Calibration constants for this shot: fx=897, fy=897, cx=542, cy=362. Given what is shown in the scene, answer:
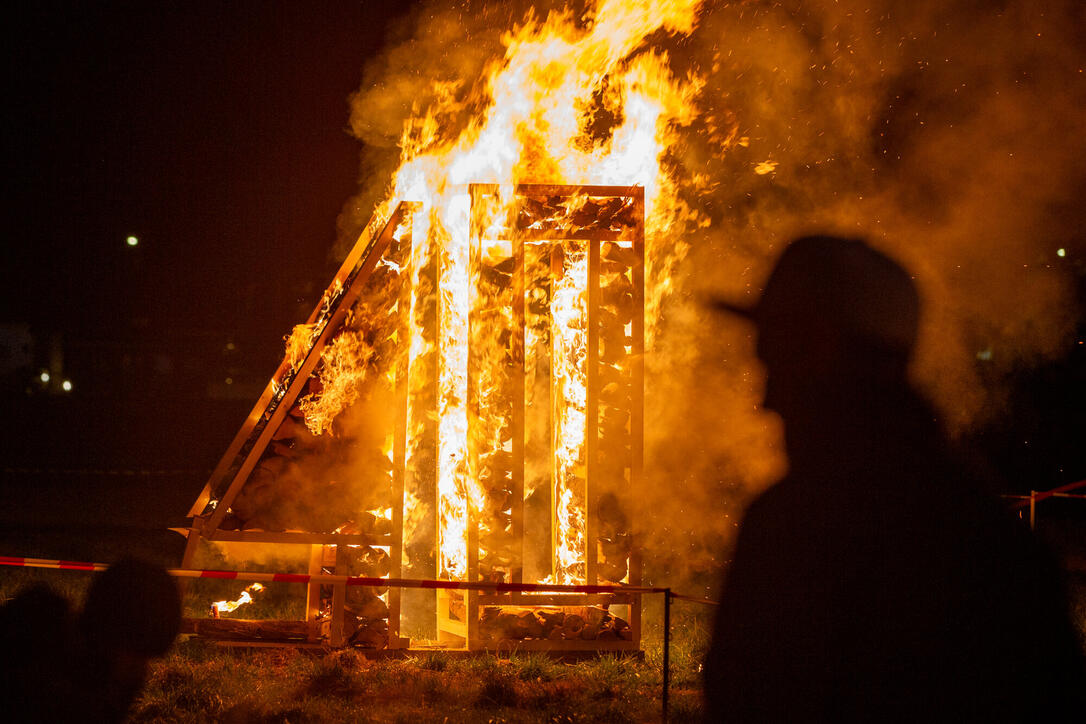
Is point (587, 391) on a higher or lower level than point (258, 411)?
higher

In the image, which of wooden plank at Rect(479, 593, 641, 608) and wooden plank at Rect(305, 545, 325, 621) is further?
wooden plank at Rect(305, 545, 325, 621)

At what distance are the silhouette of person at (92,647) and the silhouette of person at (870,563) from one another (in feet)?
6.65

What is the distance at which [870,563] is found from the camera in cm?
164

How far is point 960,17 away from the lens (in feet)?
27.9

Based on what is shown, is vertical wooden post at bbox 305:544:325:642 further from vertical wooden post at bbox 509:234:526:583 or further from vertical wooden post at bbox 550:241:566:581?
vertical wooden post at bbox 550:241:566:581

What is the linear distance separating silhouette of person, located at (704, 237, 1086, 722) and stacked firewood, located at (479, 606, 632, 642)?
19.2 feet

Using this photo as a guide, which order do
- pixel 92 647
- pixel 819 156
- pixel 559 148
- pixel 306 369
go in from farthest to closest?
1. pixel 819 156
2. pixel 559 148
3. pixel 306 369
4. pixel 92 647

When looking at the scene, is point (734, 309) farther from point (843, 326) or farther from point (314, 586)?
point (314, 586)

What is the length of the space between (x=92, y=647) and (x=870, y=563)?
2462mm

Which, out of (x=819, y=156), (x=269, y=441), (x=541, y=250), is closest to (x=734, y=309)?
(x=541, y=250)

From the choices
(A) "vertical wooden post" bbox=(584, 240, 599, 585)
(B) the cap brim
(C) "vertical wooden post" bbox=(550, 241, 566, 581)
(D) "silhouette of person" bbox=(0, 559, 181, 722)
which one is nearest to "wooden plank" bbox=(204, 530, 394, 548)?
(C) "vertical wooden post" bbox=(550, 241, 566, 581)

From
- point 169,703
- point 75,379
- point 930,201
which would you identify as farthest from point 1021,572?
point 75,379

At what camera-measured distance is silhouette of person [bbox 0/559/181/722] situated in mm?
2875

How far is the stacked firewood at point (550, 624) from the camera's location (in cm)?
731
